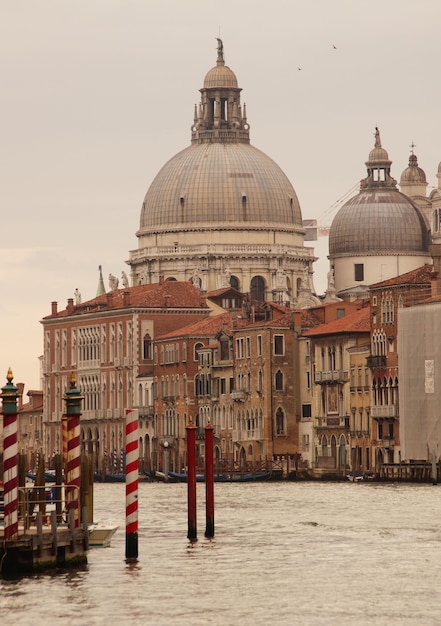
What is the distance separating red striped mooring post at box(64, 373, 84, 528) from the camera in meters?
43.5

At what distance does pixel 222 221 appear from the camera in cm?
15375

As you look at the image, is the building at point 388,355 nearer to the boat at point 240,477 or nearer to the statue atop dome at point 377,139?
the boat at point 240,477

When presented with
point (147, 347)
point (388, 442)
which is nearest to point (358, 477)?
point (388, 442)

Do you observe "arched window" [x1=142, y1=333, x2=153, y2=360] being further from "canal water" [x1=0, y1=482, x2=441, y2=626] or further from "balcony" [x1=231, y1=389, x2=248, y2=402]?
"canal water" [x1=0, y1=482, x2=441, y2=626]

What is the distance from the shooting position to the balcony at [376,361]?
345 feet

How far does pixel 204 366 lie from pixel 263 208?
105 ft

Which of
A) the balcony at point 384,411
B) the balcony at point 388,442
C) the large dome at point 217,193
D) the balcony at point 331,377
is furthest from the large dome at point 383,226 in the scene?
the balcony at point 388,442

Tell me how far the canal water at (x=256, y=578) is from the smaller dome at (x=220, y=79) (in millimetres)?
95897

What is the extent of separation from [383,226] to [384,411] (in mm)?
44330

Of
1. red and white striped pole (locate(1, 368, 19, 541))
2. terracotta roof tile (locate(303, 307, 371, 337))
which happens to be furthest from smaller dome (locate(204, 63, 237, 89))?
red and white striped pole (locate(1, 368, 19, 541))

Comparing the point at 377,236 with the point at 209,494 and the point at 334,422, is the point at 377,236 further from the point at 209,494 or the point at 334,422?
the point at 209,494

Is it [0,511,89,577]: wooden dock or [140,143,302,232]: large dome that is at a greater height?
[140,143,302,232]: large dome

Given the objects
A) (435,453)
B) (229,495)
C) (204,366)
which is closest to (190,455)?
(229,495)

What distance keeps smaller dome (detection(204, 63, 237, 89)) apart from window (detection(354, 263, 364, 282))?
15860mm
